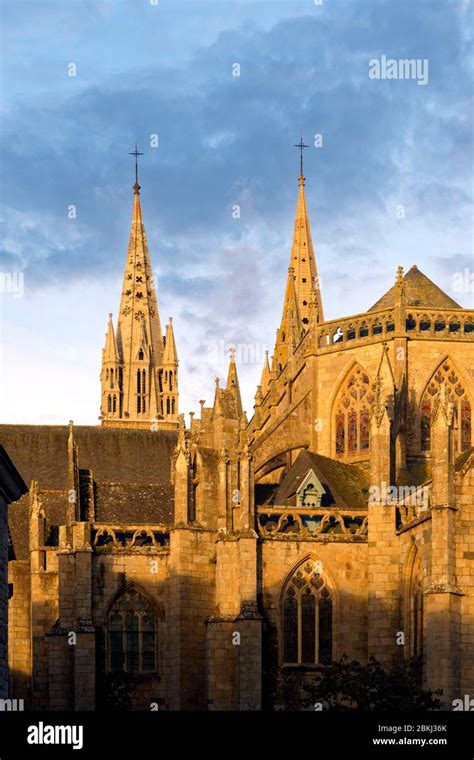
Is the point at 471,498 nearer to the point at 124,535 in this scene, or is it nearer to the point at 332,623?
the point at 332,623

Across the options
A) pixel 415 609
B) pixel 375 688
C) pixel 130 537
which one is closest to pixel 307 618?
pixel 415 609

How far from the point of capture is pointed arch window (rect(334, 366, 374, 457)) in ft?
251

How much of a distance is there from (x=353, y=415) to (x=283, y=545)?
9710mm

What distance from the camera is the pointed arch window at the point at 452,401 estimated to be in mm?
75625

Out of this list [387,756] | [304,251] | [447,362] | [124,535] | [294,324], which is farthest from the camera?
[304,251]

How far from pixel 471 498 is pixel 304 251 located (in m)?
57.1

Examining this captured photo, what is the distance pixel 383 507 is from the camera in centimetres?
6794

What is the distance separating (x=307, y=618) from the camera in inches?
2699

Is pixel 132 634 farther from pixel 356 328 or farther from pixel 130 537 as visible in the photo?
pixel 356 328

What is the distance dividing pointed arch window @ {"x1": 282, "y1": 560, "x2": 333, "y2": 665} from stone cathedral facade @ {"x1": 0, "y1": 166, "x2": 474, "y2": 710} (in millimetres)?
65

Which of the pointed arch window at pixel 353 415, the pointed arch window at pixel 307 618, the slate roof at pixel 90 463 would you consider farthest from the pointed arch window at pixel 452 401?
the slate roof at pixel 90 463

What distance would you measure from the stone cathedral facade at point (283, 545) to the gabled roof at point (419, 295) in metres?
0.18

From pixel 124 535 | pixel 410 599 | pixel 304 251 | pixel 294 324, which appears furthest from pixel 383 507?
pixel 304 251
